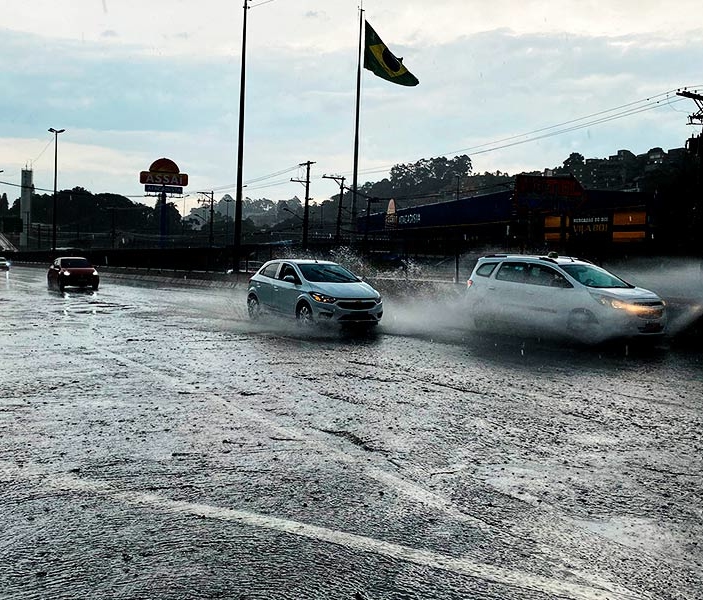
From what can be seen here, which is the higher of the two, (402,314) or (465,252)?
(465,252)

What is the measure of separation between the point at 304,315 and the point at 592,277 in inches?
237

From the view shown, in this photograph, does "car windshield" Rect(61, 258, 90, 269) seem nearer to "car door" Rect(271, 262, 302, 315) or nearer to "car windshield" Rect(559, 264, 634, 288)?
"car door" Rect(271, 262, 302, 315)

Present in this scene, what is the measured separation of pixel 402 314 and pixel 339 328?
5.36 meters

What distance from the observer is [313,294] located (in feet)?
Result: 51.4

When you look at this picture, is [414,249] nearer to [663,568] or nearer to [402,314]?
[402,314]

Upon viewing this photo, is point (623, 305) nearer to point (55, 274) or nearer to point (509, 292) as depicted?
point (509, 292)

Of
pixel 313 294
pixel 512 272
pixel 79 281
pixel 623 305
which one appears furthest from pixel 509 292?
pixel 79 281

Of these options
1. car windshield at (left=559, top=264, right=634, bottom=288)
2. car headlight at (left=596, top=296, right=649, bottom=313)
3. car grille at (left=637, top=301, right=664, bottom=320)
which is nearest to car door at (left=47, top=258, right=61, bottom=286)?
car windshield at (left=559, top=264, right=634, bottom=288)

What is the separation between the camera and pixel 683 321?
17.1 meters

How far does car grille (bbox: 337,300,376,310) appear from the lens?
15.4m

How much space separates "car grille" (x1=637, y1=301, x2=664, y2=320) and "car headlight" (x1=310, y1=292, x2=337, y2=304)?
19.6 ft

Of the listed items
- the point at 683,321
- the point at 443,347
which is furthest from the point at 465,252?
the point at 443,347

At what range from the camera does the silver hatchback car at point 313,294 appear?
1545 centimetres

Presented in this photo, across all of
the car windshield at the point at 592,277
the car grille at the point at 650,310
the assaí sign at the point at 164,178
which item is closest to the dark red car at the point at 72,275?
the car windshield at the point at 592,277
